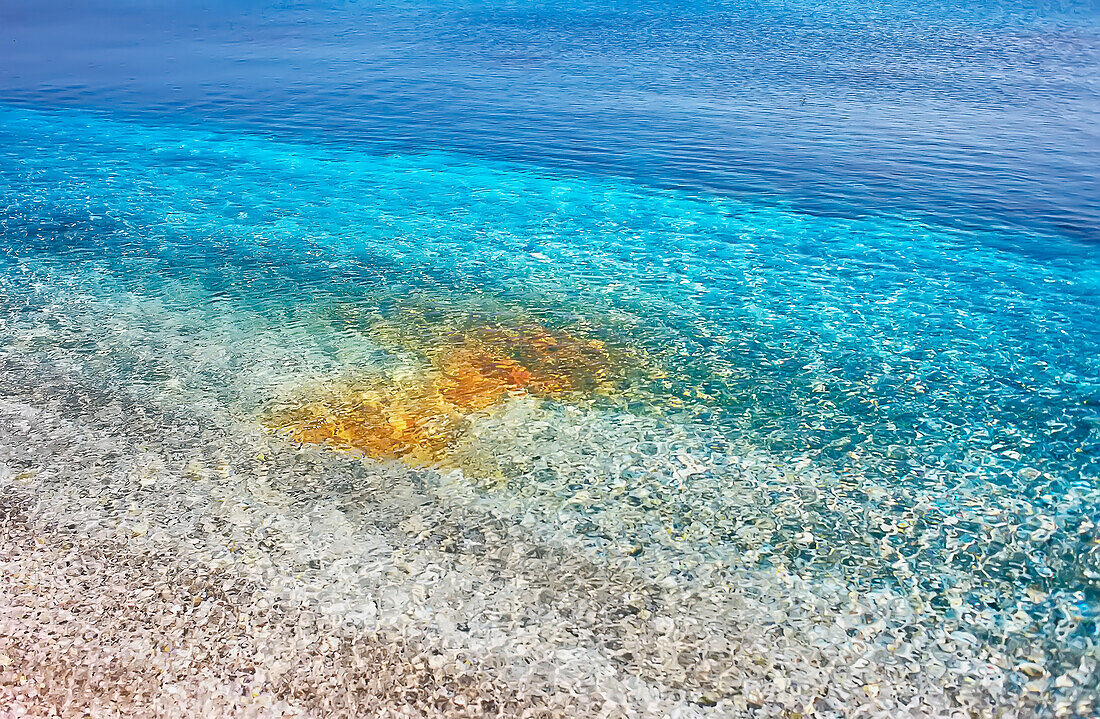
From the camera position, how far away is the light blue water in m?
2.79

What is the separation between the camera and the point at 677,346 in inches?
151

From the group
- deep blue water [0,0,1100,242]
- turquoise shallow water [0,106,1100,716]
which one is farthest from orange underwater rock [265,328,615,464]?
deep blue water [0,0,1100,242]

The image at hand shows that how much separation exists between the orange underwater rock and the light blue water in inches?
6.1

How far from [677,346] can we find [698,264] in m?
1.08

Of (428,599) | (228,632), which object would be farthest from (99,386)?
(428,599)

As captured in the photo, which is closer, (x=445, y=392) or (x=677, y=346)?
(x=445, y=392)

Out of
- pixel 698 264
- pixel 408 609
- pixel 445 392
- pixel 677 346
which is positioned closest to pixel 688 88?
pixel 698 264

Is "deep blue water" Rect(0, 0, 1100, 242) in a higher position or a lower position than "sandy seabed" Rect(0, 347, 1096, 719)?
higher

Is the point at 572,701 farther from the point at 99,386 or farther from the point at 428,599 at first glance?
the point at 99,386

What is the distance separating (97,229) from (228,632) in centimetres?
386

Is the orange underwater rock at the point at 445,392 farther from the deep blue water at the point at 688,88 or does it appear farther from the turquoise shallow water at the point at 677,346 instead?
the deep blue water at the point at 688,88

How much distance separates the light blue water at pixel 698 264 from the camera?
9.14ft

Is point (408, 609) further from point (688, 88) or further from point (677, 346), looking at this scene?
point (688, 88)

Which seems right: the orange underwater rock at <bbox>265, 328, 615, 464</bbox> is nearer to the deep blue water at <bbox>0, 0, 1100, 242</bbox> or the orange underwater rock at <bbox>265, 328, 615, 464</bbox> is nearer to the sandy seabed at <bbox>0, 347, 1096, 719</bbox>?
the sandy seabed at <bbox>0, 347, 1096, 719</bbox>
